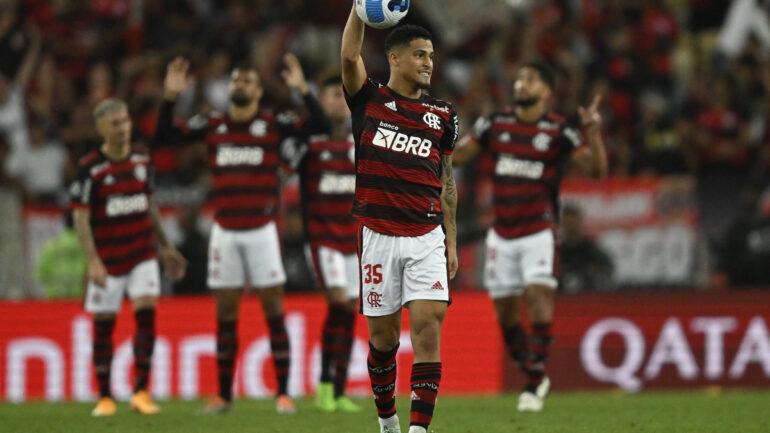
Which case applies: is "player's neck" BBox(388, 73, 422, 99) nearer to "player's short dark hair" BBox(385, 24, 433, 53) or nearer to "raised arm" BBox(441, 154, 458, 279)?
"player's short dark hair" BBox(385, 24, 433, 53)

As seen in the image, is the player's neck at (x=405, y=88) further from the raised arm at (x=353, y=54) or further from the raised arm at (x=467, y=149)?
the raised arm at (x=467, y=149)

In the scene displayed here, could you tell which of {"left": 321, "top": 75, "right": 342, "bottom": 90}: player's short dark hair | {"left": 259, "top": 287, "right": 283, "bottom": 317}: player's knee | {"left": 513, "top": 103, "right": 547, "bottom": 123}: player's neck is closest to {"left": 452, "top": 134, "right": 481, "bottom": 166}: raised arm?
{"left": 513, "top": 103, "right": 547, "bottom": 123}: player's neck

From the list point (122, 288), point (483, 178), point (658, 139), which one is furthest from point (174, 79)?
point (658, 139)

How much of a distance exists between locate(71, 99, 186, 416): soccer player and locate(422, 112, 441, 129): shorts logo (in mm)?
4317

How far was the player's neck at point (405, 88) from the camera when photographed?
305 inches

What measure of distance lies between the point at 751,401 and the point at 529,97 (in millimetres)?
3900

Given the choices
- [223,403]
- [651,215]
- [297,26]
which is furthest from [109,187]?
[297,26]

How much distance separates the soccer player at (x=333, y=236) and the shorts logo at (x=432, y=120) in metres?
3.66

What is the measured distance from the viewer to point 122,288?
11.2 meters

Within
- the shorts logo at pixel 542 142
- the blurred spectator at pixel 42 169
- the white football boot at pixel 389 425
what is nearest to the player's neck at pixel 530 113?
the shorts logo at pixel 542 142

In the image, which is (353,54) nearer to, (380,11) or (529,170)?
(380,11)

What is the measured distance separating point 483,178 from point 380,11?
29.3 ft

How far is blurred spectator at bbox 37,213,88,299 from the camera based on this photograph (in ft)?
48.0

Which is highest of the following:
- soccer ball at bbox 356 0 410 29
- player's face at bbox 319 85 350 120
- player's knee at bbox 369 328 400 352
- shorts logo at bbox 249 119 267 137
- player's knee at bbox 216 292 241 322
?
soccer ball at bbox 356 0 410 29
